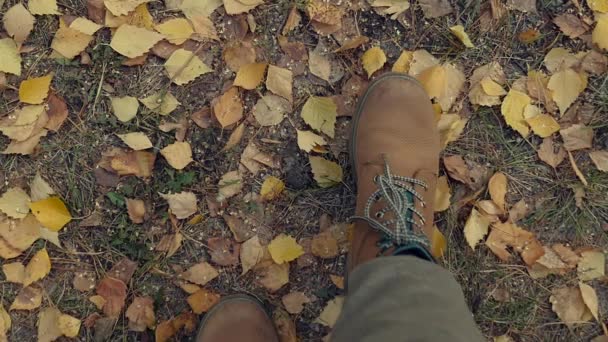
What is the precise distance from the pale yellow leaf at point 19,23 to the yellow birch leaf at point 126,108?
304 millimetres

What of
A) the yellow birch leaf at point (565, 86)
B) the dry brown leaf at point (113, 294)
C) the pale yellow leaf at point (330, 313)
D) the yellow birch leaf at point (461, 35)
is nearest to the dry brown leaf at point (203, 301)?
the dry brown leaf at point (113, 294)

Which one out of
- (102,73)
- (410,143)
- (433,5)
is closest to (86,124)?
(102,73)

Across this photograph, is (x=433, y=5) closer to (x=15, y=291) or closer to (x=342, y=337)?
(x=342, y=337)

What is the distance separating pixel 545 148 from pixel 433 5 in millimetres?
503

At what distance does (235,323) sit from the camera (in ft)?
Result: 5.10

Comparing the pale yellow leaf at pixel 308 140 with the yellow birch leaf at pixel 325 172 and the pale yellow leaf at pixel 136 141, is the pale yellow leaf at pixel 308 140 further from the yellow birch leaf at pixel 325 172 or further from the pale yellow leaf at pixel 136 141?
the pale yellow leaf at pixel 136 141

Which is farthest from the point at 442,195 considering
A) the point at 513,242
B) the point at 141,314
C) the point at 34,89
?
the point at 34,89

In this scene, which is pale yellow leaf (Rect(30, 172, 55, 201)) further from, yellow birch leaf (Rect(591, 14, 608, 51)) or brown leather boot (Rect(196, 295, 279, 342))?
yellow birch leaf (Rect(591, 14, 608, 51))

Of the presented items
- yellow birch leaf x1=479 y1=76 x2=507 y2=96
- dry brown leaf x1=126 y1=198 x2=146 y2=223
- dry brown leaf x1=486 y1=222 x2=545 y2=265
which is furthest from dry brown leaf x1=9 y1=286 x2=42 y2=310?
yellow birch leaf x1=479 y1=76 x2=507 y2=96

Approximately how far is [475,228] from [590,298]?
0.36 metres

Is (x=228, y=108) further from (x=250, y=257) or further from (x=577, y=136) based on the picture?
(x=577, y=136)

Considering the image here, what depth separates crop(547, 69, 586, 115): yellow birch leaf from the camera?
1594mm

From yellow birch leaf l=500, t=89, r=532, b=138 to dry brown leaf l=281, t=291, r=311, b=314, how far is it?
2.41 ft

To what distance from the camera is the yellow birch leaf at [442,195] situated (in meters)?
1.59
